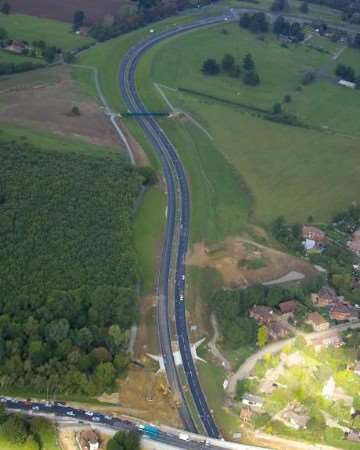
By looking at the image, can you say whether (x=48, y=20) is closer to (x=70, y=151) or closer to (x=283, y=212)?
(x=70, y=151)

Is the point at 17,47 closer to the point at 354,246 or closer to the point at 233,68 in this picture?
the point at 233,68

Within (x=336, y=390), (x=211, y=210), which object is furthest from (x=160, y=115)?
(x=336, y=390)

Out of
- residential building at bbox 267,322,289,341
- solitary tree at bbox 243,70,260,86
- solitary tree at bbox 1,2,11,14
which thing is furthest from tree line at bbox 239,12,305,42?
residential building at bbox 267,322,289,341

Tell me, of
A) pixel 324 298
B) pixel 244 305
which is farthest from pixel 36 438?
pixel 324 298

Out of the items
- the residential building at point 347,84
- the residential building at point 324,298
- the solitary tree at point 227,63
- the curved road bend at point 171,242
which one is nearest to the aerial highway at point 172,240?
the curved road bend at point 171,242

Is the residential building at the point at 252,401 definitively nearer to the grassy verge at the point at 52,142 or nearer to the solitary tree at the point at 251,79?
the grassy verge at the point at 52,142

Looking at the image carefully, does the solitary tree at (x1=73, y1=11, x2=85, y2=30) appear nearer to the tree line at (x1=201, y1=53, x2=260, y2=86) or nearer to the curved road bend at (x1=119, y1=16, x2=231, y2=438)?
the curved road bend at (x1=119, y1=16, x2=231, y2=438)
